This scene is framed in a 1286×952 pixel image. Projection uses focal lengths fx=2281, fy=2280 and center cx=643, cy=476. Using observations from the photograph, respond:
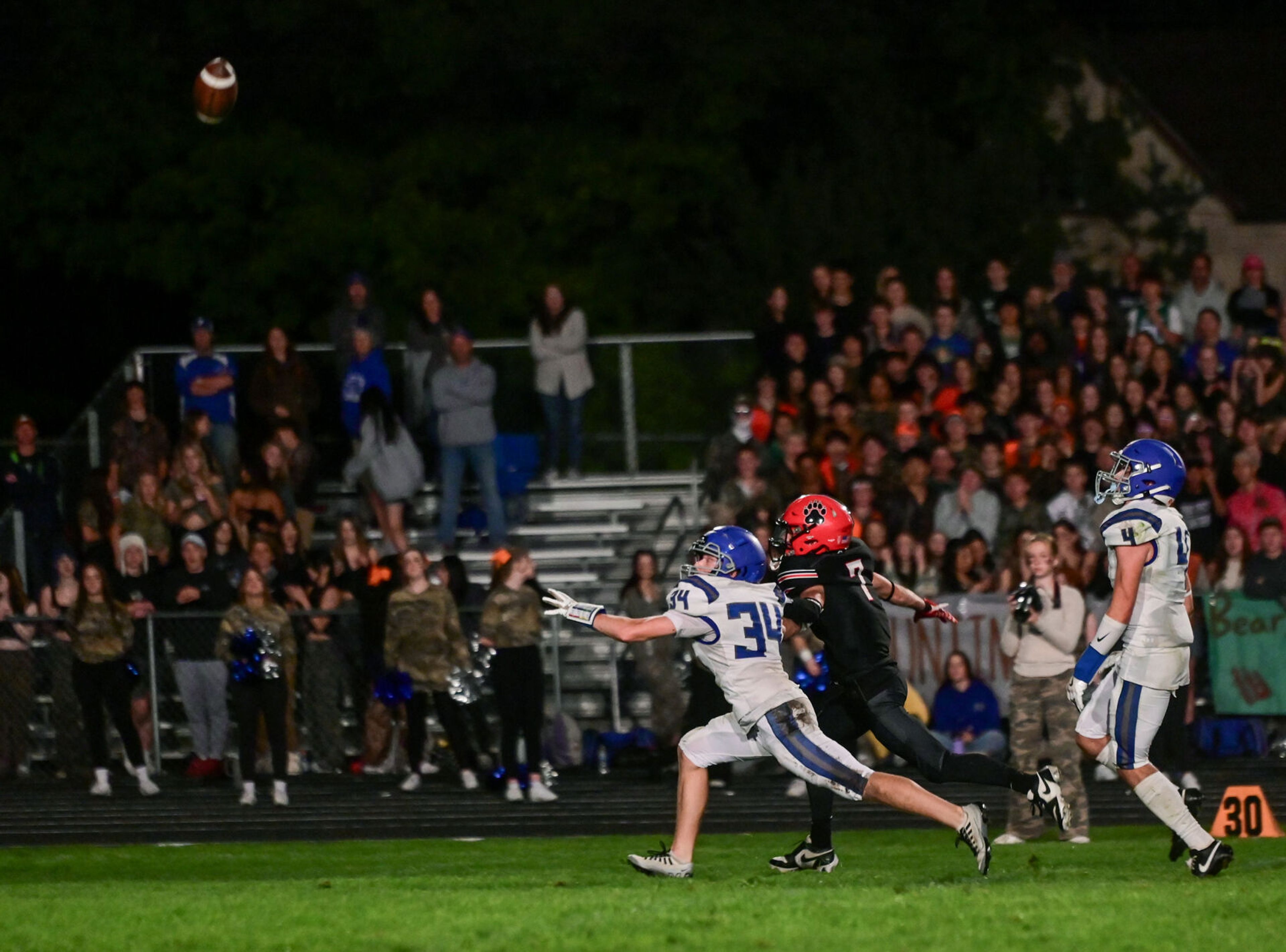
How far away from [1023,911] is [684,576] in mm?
2354

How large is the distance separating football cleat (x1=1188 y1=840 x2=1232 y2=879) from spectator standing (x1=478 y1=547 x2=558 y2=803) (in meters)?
6.50

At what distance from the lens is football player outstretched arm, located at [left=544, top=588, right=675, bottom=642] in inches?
389

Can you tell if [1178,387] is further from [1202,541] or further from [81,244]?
[81,244]

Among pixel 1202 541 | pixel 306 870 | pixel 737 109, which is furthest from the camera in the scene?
pixel 737 109

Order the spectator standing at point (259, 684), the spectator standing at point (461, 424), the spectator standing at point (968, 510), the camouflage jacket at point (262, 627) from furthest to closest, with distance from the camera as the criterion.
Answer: the spectator standing at point (461, 424) < the spectator standing at point (968, 510) < the camouflage jacket at point (262, 627) < the spectator standing at point (259, 684)

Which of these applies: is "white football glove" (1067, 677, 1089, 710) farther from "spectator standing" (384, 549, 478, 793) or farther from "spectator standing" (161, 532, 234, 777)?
"spectator standing" (161, 532, 234, 777)

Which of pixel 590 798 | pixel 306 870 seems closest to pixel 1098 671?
pixel 306 870

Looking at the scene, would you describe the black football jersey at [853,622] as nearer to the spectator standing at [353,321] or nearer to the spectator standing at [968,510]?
the spectator standing at [968,510]

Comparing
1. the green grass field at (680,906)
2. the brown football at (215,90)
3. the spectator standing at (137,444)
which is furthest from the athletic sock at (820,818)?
the brown football at (215,90)

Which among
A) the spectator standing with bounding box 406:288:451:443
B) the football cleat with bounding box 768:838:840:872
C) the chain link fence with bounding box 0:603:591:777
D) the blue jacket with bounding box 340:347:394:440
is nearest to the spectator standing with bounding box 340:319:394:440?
the blue jacket with bounding box 340:347:394:440

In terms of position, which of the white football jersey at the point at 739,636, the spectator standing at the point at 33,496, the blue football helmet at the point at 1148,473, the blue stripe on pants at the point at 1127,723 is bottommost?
the blue stripe on pants at the point at 1127,723

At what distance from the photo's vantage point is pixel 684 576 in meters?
10.5

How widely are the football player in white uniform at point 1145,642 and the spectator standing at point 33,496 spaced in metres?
11.3

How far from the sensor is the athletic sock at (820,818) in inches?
429
